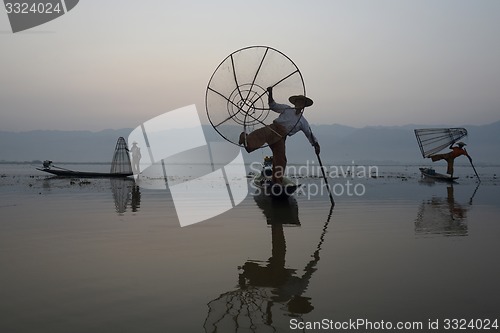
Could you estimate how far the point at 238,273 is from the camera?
22.0 feet

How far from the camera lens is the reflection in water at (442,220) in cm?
1098

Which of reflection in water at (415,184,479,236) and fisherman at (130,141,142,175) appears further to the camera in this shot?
fisherman at (130,141,142,175)

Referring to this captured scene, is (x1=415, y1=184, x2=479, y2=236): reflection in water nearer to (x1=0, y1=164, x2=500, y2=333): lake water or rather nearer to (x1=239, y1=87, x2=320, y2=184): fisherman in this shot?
(x1=0, y1=164, x2=500, y2=333): lake water

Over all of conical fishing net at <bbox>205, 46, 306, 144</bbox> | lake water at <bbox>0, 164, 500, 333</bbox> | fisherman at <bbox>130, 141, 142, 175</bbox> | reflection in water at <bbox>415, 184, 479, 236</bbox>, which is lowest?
reflection in water at <bbox>415, 184, 479, 236</bbox>

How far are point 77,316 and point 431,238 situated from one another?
8662 mm

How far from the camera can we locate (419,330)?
15.0ft

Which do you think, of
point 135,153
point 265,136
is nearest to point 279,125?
point 265,136

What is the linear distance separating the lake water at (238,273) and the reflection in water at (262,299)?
0.06 ft

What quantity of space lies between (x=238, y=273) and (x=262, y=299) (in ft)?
4.17

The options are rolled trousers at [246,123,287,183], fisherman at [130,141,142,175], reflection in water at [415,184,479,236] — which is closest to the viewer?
reflection in water at [415,184,479,236]

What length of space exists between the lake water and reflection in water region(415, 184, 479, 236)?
143mm

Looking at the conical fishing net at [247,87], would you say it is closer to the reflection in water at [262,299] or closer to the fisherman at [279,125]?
the fisherman at [279,125]

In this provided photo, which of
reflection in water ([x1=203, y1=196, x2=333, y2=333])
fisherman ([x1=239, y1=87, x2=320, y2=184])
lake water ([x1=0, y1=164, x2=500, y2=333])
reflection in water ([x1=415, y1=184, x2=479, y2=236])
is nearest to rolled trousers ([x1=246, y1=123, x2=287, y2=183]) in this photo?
fisherman ([x1=239, y1=87, x2=320, y2=184])

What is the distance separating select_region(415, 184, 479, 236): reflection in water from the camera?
11.0 metres
